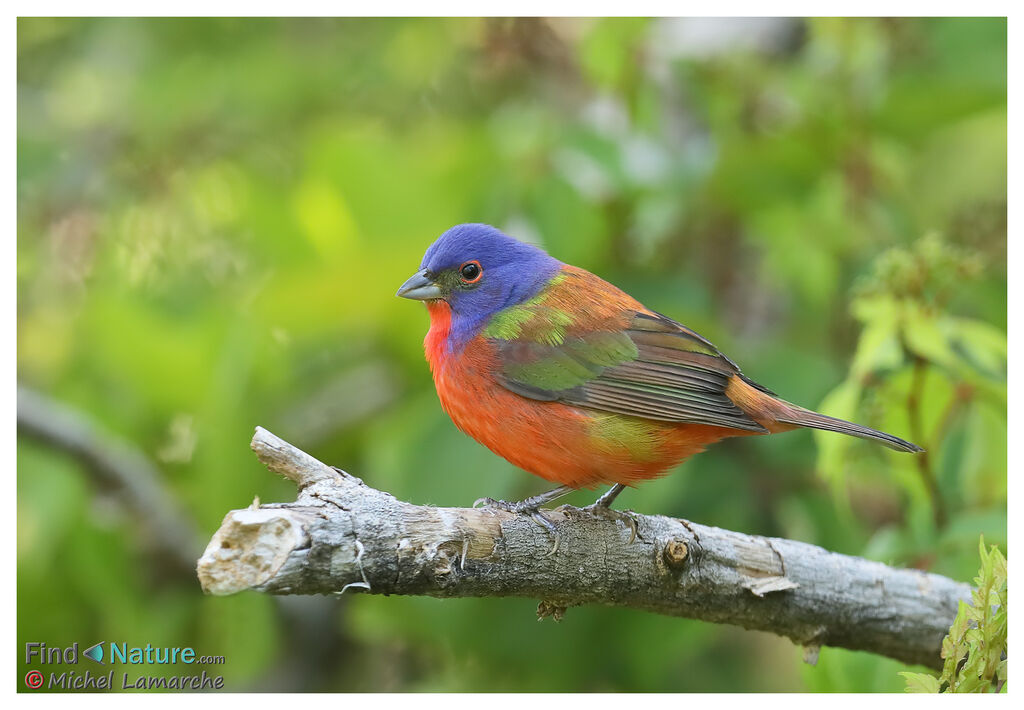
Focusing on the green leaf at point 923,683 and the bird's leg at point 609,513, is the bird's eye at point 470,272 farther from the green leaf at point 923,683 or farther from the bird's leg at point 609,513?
the green leaf at point 923,683

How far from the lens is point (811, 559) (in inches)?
105

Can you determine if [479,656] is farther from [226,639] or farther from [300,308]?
[300,308]

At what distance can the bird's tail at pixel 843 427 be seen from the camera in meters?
2.43

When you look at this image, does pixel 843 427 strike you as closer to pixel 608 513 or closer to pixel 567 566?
pixel 608 513

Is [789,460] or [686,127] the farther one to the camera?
[686,127]

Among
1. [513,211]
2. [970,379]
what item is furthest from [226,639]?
[970,379]

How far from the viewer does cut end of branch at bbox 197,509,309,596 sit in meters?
1.75

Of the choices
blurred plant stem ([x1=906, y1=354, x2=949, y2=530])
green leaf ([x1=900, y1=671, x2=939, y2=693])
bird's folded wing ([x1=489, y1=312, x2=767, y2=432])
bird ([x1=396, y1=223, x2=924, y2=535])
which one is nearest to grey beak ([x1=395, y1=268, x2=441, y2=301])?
bird ([x1=396, y1=223, x2=924, y2=535])

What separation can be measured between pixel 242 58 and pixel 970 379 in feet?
13.3

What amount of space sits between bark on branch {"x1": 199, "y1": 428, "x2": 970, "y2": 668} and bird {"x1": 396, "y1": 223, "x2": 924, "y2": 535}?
14cm

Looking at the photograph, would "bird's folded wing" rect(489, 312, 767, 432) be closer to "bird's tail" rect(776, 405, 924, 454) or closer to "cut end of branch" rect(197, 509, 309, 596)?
"bird's tail" rect(776, 405, 924, 454)

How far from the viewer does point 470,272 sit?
278 cm

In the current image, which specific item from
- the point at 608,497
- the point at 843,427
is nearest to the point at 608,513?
A: the point at 608,497

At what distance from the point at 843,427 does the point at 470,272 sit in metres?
1.01
